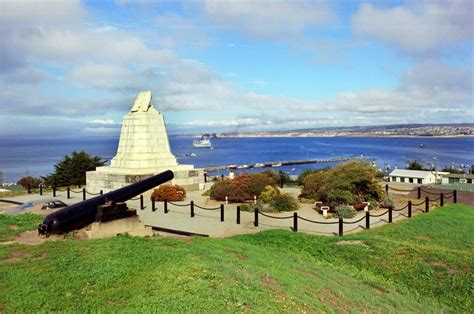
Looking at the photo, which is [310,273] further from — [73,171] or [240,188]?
[73,171]

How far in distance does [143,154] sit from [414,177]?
1575 cm

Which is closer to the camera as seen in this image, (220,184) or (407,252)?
(407,252)

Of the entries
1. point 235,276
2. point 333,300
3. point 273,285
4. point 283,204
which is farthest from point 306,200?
point 235,276

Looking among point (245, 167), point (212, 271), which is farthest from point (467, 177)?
point (245, 167)

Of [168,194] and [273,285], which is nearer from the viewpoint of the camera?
[273,285]

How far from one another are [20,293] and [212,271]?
2.52 metres

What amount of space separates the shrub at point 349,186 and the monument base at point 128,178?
25.4 ft

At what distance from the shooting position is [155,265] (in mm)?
6688

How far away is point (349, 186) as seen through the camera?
18.0 metres

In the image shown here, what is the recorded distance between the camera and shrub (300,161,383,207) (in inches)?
693

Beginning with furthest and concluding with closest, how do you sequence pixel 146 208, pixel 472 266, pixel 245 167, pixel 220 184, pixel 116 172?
1. pixel 245 167
2. pixel 116 172
3. pixel 220 184
4. pixel 146 208
5. pixel 472 266

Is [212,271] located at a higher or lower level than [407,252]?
higher

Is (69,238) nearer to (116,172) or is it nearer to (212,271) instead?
(212,271)

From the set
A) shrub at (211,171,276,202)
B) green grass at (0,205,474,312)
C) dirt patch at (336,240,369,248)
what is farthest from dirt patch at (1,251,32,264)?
shrub at (211,171,276,202)
